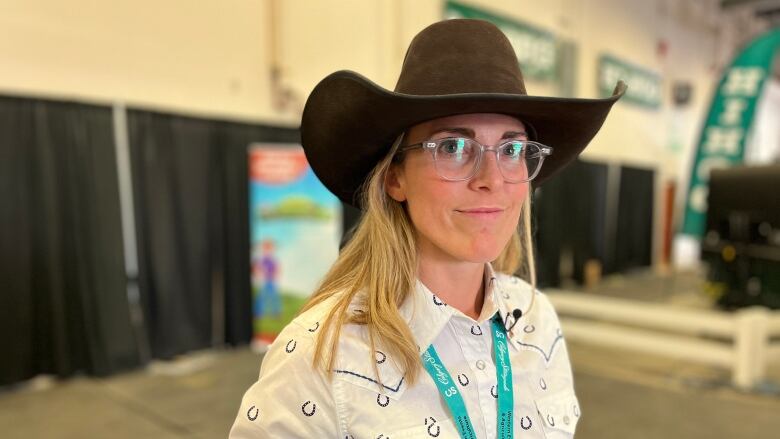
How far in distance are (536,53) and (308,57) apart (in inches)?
138

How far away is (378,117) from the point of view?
3.05ft

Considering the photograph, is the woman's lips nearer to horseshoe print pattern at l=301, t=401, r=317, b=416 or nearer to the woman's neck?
the woman's neck

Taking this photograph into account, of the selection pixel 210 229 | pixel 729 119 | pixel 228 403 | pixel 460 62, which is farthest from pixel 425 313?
pixel 729 119

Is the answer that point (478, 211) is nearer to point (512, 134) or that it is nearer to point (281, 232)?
point (512, 134)

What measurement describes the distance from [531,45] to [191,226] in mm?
4978

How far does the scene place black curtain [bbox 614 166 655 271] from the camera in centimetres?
948

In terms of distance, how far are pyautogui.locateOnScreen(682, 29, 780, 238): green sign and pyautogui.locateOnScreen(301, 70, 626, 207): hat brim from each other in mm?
5007

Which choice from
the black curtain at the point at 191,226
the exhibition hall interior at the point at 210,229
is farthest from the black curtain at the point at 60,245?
the black curtain at the point at 191,226

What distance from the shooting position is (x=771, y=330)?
158 inches

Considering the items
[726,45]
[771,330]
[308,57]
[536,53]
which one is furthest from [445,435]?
[726,45]

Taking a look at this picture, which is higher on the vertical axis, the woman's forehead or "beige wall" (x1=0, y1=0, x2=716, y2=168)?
"beige wall" (x1=0, y1=0, x2=716, y2=168)

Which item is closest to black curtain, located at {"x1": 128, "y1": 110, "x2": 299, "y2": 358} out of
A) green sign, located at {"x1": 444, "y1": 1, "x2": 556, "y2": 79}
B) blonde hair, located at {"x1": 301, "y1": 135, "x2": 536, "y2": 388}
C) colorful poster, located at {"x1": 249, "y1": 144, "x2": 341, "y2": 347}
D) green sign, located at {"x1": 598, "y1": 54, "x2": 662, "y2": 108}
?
colorful poster, located at {"x1": 249, "y1": 144, "x2": 341, "y2": 347}

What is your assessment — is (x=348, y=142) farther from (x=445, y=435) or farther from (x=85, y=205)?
(x=85, y=205)

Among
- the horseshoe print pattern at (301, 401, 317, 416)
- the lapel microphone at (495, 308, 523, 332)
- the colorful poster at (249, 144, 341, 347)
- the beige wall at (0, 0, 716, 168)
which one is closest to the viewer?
the horseshoe print pattern at (301, 401, 317, 416)
